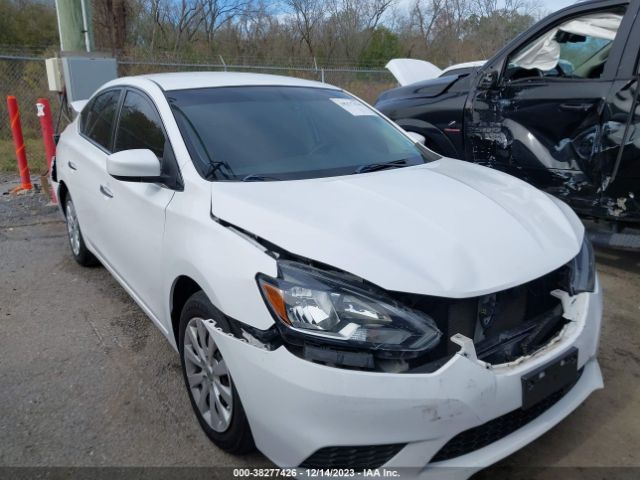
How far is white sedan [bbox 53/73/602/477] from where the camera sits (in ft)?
5.89

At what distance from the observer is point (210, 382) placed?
7.55 feet

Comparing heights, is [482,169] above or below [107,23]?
below

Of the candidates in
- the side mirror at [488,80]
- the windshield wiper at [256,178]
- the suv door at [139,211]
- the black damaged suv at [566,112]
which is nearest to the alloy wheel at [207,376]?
the suv door at [139,211]

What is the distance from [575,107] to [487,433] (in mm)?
2819

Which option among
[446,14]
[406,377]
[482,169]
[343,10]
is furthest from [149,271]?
[446,14]

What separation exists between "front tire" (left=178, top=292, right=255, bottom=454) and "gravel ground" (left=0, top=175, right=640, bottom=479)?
139 mm

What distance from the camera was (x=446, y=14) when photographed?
33.4 metres

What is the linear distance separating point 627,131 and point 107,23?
1708 cm

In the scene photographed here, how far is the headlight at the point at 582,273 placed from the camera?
2217mm

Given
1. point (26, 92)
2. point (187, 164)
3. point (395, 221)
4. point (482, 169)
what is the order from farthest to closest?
point (26, 92), point (482, 169), point (187, 164), point (395, 221)

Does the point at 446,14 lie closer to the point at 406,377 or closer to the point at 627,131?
the point at 627,131

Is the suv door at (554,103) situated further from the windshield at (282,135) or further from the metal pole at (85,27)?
the metal pole at (85,27)

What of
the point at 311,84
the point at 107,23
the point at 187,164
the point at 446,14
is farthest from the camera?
the point at 446,14

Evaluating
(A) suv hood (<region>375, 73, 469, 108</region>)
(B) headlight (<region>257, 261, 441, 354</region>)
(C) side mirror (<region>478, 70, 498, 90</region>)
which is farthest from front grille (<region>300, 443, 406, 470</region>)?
(A) suv hood (<region>375, 73, 469, 108</region>)
